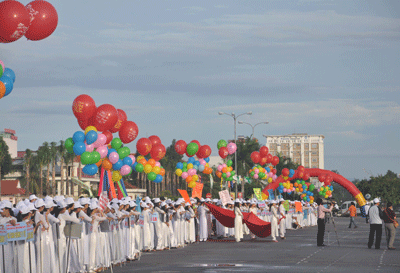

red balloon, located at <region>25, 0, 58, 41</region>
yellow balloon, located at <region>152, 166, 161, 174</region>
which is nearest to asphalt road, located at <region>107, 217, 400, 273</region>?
red balloon, located at <region>25, 0, 58, 41</region>

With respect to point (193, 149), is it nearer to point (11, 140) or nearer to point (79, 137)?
point (79, 137)

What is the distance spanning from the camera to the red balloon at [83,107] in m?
24.0

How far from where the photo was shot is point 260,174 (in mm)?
46656

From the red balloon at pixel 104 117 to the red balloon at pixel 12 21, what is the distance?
34.9 feet

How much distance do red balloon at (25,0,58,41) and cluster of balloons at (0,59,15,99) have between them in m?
1.08

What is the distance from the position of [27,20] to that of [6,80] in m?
2.06

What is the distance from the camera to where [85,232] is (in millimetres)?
16531

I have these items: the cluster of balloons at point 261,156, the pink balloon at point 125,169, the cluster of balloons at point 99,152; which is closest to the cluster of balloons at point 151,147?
the cluster of balloons at point 99,152

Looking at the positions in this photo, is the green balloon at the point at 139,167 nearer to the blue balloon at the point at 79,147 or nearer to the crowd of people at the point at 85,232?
the crowd of people at the point at 85,232

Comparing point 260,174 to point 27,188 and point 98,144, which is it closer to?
point 98,144

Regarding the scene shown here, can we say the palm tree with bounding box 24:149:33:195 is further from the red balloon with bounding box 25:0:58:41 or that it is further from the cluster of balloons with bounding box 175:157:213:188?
the red balloon with bounding box 25:0:58:41

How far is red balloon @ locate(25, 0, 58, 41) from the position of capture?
14109 millimetres

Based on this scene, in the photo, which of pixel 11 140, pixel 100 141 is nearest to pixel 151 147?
pixel 100 141

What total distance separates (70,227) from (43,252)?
0.75 metres
